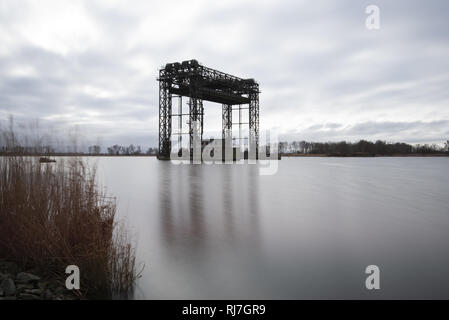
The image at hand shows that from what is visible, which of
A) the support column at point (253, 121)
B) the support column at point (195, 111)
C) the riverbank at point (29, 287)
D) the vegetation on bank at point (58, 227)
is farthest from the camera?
the support column at point (253, 121)

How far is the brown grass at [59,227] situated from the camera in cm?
461

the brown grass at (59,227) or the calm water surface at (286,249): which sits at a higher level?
the brown grass at (59,227)

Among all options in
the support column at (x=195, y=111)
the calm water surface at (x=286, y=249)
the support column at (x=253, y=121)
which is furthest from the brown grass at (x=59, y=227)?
the support column at (x=253, y=121)

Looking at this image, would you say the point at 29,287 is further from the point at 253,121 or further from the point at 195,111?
the point at 253,121

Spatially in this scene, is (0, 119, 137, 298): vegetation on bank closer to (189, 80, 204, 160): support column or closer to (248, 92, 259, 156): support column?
(189, 80, 204, 160): support column

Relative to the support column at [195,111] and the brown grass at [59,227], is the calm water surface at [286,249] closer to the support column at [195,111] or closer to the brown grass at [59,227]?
the brown grass at [59,227]

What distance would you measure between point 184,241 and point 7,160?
360 cm

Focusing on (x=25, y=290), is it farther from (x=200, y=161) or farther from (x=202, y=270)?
(x=200, y=161)

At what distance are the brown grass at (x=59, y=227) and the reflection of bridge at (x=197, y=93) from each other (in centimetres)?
3832

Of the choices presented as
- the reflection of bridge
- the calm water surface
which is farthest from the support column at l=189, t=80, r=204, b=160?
the calm water surface

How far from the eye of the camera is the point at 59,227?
5.01 m

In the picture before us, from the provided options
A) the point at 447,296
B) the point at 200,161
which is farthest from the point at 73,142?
the point at 200,161

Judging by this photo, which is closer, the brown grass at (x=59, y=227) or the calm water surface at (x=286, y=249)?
the brown grass at (x=59, y=227)

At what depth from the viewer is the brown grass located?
4609 mm
